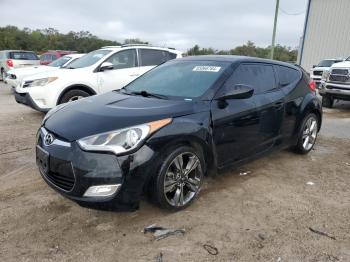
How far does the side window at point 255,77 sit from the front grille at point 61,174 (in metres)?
2.07

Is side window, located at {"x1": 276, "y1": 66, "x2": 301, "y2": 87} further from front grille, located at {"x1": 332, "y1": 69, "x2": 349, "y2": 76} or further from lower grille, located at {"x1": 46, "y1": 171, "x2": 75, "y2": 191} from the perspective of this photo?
front grille, located at {"x1": 332, "y1": 69, "x2": 349, "y2": 76}

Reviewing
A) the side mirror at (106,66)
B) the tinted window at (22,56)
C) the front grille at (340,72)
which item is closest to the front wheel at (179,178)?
the side mirror at (106,66)

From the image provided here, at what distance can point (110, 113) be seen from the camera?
349cm

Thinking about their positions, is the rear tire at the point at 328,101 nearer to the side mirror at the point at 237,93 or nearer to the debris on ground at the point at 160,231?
the side mirror at the point at 237,93


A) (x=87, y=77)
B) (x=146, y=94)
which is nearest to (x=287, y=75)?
(x=146, y=94)

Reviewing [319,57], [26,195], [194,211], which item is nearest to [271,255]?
[194,211]

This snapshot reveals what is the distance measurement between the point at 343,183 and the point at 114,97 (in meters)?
3.21

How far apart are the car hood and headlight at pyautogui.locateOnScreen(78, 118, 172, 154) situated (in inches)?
2.2

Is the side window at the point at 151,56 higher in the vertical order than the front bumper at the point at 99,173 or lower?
higher

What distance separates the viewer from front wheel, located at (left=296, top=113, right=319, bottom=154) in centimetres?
557

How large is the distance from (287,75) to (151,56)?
14.2ft

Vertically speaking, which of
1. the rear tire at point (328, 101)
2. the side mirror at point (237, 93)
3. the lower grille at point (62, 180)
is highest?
the side mirror at point (237, 93)

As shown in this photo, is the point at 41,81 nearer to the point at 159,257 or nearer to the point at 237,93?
the point at 237,93

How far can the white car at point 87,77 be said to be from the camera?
7523 mm
